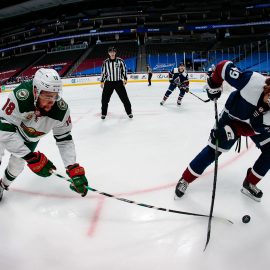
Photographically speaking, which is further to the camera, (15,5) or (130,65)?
(15,5)

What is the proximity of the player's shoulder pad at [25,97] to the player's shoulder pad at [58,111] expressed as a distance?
5.0 inches

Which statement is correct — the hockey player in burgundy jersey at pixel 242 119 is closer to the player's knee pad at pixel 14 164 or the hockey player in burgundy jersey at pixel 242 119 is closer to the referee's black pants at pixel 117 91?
the player's knee pad at pixel 14 164

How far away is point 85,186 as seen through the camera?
1.76m

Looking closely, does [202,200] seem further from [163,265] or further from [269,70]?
[269,70]

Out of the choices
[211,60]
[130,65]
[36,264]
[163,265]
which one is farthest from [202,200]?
[130,65]

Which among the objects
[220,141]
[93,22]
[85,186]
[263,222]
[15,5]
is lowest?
[263,222]

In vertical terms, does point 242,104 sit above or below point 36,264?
above

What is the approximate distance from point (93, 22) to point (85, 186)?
23.6 metres

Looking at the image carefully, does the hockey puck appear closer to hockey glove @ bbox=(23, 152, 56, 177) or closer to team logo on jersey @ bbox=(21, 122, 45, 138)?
hockey glove @ bbox=(23, 152, 56, 177)

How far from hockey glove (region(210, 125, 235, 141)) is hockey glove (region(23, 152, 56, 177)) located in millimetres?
1196

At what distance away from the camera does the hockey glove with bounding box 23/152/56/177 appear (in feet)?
5.30

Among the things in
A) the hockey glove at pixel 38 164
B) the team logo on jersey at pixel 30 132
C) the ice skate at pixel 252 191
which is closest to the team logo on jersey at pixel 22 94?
the team logo on jersey at pixel 30 132

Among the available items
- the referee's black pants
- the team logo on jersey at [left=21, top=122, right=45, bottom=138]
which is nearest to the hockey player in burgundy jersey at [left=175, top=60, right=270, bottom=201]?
the team logo on jersey at [left=21, top=122, right=45, bottom=138]

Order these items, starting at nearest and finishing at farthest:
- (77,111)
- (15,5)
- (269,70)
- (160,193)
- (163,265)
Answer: (163,265)
(160,193)
(77,111)
(269,70)
(15,5)
